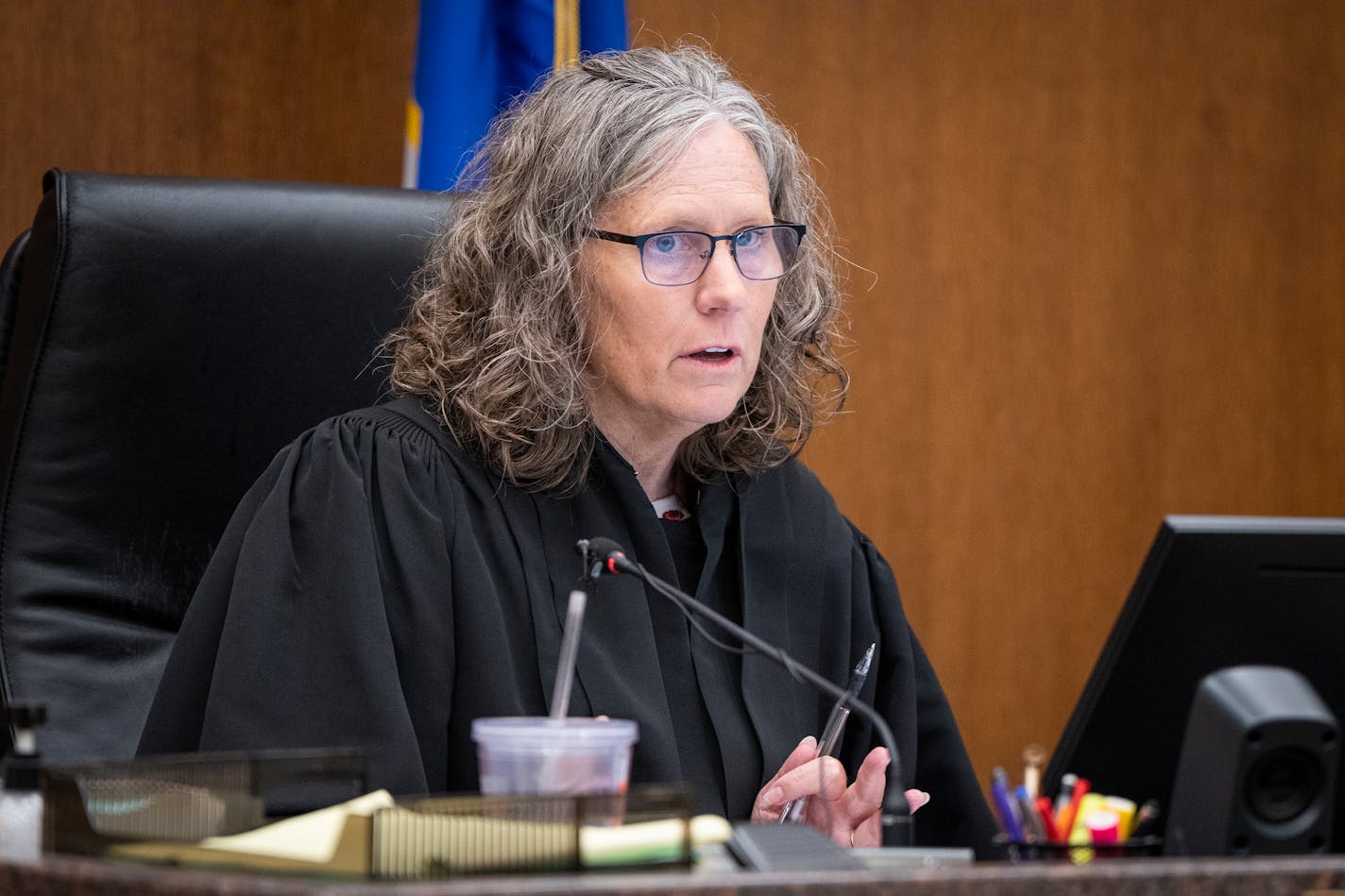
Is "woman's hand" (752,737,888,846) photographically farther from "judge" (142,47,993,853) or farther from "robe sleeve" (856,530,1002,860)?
"robe sleeve" (856,530,1002,860)

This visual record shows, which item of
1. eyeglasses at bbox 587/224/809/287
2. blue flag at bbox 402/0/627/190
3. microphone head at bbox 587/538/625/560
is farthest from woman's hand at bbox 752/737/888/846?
blue flag at bbox 402/0/627/190

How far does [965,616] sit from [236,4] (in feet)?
6.78

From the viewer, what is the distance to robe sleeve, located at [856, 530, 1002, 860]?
1596 millimetres

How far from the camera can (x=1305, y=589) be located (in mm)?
923

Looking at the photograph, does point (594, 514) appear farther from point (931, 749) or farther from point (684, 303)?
point (931, 749)

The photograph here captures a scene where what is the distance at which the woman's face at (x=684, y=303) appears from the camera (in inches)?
61.5

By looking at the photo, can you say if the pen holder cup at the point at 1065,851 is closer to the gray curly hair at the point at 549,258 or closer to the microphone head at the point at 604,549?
the microphone head at the point at 604,549

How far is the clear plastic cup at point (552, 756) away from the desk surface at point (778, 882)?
0.12m

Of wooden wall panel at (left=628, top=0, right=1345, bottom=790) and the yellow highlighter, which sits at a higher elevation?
wooden wall panel at (left=628, top=0, right=1345, bottom=790)

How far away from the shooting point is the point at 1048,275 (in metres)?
3.54

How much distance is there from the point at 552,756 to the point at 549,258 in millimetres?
877

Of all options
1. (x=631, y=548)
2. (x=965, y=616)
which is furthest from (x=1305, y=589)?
(x=965, y=616)

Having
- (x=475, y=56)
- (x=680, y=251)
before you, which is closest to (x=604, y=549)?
(x=680, y=251)

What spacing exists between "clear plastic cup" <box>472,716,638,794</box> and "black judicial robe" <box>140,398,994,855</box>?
1.72 feet
